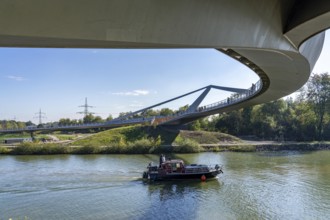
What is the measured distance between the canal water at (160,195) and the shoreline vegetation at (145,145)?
41.2 feet

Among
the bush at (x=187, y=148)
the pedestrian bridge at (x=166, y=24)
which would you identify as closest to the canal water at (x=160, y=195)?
the pedestrian bridge at (x=166, y=24)

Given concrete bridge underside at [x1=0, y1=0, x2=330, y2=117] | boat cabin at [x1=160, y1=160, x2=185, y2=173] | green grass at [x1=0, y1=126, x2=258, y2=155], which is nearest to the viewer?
concrete bridge underside at [x1=0, y1=0, x2=330, y2=117]

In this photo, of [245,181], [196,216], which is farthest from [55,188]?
[245,181]

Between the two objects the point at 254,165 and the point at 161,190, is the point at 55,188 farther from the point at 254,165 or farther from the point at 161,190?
the point at 254,165

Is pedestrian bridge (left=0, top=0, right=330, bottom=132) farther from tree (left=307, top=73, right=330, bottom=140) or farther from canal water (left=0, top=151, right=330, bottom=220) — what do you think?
tree (left=307, top=73, right=330, bottom=140)

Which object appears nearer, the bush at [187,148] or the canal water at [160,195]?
the canal water at [160,195]

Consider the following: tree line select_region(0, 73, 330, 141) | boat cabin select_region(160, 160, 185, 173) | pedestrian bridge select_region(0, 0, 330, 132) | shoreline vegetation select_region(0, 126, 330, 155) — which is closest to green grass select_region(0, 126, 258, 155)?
shoreline vegetation select_region(0, 126, 330, 155)

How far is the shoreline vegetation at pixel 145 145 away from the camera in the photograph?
1405 inches

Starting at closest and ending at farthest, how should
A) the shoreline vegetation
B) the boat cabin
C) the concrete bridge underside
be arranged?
the concrete bridge underside < the boat cabin < the shoreline vegetation

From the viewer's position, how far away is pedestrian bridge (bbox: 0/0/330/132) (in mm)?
3984

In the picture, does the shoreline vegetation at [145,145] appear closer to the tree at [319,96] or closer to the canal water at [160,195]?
the tree at [319,96]

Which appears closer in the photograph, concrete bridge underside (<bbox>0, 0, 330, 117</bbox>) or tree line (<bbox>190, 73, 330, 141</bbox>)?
concrete bridge underside (<bbox>0, 0, 330, 117</bbox>)

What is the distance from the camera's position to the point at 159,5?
17.1 ft

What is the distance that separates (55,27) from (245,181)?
17111 mm
